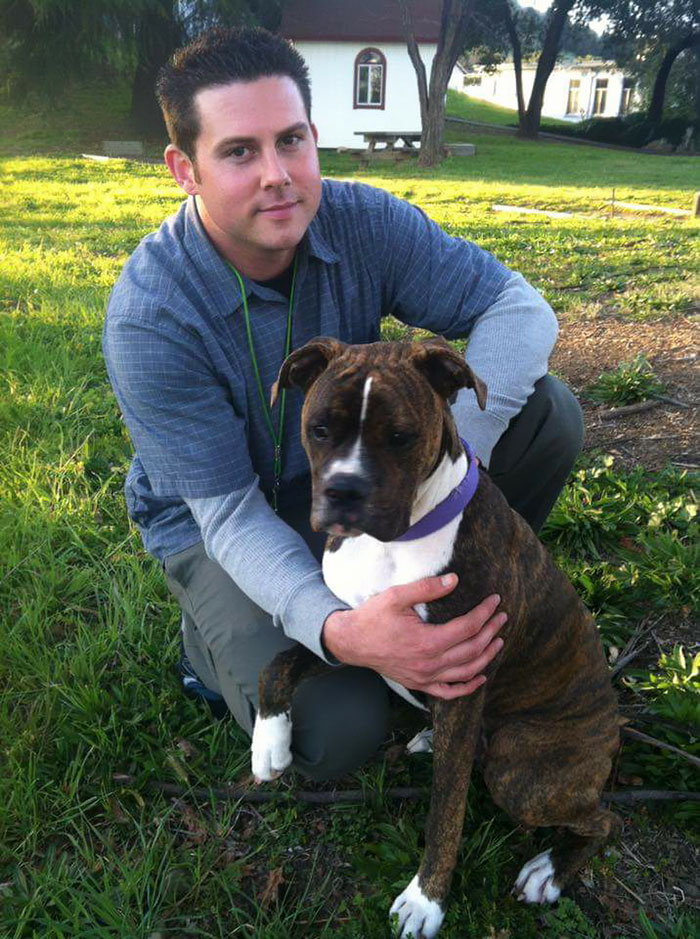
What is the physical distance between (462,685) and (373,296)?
1.56 m

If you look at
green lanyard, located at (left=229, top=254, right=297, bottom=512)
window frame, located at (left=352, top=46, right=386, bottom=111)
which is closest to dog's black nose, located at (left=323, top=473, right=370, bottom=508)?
green lanyard, located at (left=229, top=254, right=297, bottom=512)

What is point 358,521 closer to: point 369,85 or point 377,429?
point 377,429

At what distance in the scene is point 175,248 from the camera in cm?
274

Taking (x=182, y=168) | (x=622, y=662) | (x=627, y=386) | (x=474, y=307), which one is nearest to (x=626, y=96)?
(x=627, y=386)

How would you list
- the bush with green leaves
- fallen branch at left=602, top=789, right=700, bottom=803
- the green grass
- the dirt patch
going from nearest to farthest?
1. fallen branch at left=602, top=789, right=700, bottom=803
2. the dirt patch
3. the bush with green leaves
4. the green grass

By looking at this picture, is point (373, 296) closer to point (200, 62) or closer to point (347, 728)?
point (200, 62)

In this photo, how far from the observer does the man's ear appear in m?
2.80

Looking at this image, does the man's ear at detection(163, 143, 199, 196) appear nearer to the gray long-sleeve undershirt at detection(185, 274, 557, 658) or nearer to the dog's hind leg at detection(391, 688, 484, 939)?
the gray long-sleeve undershirt at detection(185, 274, 557, 658)

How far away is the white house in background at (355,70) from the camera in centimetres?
2945

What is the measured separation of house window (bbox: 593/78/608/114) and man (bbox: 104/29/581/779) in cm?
6053

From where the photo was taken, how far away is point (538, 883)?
7.33 feet

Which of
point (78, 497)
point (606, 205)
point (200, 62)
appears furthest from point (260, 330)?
point (606, 205)

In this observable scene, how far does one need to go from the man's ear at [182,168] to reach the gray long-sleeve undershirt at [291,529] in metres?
1.10

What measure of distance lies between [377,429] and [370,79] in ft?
103
